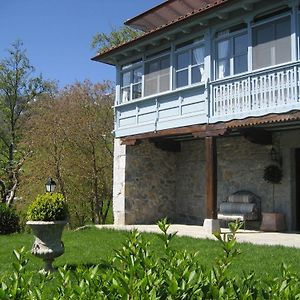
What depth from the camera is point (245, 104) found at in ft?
32.6

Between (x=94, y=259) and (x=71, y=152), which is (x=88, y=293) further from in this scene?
(x=71, y=152)

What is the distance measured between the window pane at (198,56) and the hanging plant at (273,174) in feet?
11.2

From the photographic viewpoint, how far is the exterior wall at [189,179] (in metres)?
11.7

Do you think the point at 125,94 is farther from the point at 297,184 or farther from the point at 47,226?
the point at 47,226

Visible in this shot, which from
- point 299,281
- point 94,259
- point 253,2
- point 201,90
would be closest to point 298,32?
point 253,2

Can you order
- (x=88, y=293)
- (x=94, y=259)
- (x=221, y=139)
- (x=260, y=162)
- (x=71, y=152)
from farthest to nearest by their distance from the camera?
(x=71, y=152), (x=221, y=139), (x=260, y=162), (x=94, y=259), (x=88, y=293)

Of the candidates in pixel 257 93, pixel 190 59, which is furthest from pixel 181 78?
pixel 257 93

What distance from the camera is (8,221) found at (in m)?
12.8

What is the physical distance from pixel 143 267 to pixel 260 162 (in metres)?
10.3

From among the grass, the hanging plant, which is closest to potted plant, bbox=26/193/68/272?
the grass

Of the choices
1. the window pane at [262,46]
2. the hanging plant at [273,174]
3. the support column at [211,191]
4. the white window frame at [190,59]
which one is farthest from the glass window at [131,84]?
the hanging plant at [273,174]

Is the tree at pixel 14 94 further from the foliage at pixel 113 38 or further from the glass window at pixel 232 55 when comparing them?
the glass window at pixel 232 55

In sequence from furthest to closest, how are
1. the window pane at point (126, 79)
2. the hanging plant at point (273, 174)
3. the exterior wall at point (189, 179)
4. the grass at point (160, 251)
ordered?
the window pane at point (126, 79) → the exterior wall at point (189, 179) → the hanging plant at point (273, 174) → the grass at point (160, 251)

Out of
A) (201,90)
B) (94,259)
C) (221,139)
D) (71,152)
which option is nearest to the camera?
(94,259)
